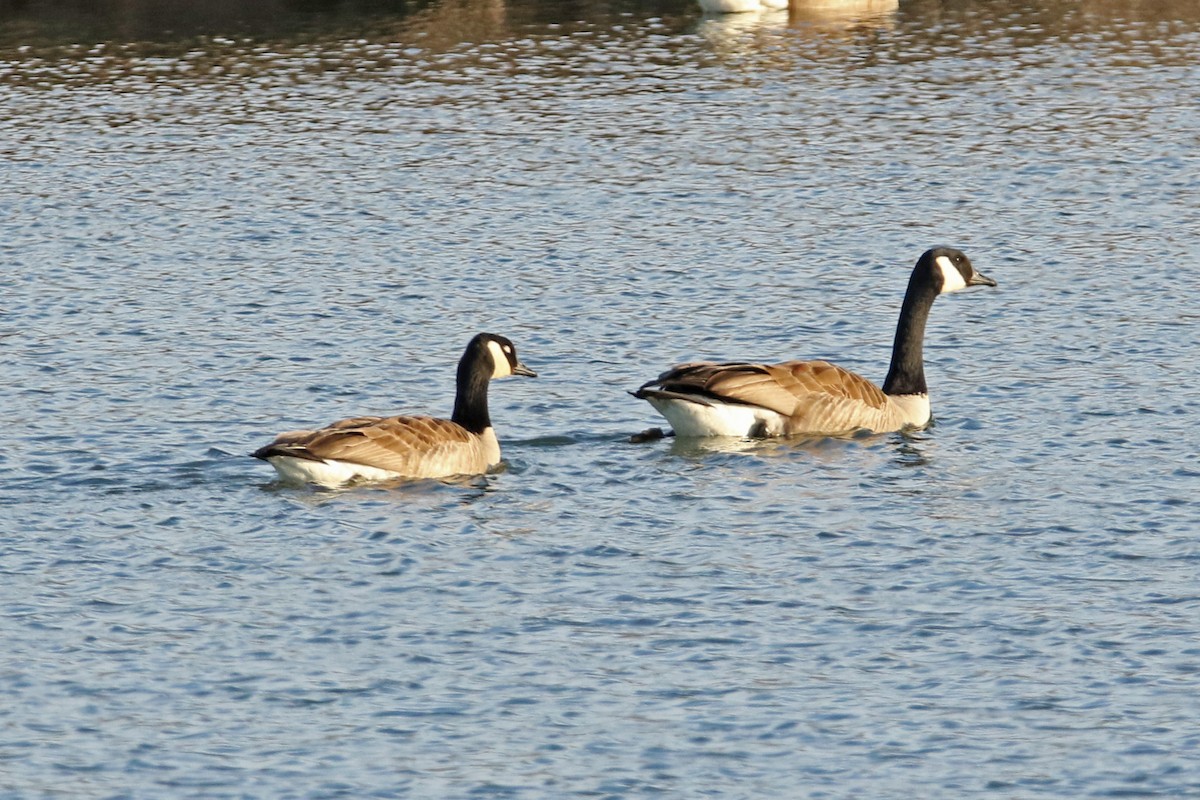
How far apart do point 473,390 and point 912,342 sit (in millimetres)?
4727

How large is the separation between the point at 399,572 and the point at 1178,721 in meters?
5.93

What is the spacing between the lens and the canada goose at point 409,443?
1702 cm

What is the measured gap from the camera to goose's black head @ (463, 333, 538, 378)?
1869 cm

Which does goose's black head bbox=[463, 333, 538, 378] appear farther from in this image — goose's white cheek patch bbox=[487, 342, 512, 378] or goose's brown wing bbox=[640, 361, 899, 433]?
goose's brown wing bbox=[640, 361, 899, 433]

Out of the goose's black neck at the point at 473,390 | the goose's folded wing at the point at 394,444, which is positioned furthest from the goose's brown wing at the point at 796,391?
the goose's folded wing at the point at 394,444

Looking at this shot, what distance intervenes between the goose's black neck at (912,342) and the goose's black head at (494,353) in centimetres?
385

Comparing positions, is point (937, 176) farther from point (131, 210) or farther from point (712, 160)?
point (131, 210)

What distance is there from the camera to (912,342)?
66.7 ft

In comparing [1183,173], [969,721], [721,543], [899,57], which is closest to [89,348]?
[721,543]

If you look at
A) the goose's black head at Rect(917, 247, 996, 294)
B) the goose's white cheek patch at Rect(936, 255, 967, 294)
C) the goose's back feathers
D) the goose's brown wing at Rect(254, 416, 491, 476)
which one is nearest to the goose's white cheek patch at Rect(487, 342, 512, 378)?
the goose's brown wing at Rect(254, 416, 491, 476)

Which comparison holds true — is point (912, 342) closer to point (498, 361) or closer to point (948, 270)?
point (948, 270)

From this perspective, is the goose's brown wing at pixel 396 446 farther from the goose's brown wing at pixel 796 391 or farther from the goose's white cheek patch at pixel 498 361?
the goose's brown wing at pixel 796 391

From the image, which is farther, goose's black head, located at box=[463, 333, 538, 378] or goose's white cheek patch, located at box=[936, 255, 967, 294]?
goose's white cheek patch, located at box=[936, 255, 967, 294]

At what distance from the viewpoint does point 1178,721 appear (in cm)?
1237
